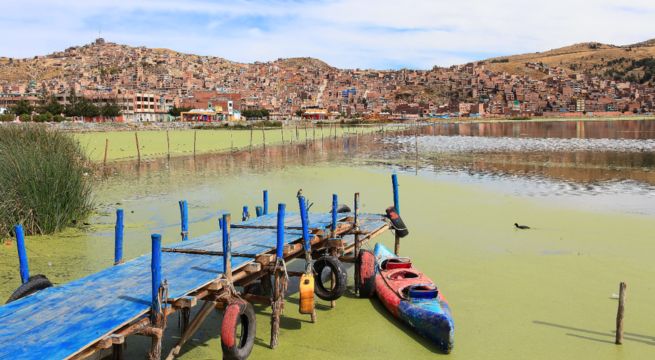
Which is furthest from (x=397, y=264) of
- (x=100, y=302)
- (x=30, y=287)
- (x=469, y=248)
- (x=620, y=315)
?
(x=30, y=287)

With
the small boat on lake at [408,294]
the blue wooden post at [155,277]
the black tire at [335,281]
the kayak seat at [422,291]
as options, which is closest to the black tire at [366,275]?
the small boat on lake at [408,294]

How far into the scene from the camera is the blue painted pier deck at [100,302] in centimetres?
598

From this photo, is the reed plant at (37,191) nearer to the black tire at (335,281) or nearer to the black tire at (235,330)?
the black tire at (335,281)

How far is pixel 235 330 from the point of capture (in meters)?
7.41

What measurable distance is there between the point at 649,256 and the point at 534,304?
524cm

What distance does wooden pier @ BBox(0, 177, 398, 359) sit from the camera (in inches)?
241

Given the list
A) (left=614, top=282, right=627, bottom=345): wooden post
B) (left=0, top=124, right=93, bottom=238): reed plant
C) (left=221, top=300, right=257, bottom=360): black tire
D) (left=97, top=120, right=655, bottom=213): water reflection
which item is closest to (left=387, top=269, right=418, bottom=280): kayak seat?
(left=614, top=282, right=627, bottom=345): wooden post

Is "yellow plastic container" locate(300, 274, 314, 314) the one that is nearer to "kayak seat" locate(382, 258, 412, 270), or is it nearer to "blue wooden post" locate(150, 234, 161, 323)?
"kayak seat" locate(382, 258, 412, 270)

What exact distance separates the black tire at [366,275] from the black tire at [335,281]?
54 cm

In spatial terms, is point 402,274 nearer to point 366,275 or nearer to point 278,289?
point 366,275

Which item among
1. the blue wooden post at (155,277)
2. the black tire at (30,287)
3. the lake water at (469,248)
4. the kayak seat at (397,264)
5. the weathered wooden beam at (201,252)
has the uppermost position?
the blue wooden post at (155,277)

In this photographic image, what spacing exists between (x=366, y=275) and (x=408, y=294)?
143 cm

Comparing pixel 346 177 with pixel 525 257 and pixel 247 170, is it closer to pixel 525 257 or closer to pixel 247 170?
pixel 247 170

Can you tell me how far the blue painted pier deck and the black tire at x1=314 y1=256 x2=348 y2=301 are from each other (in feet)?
1.80
